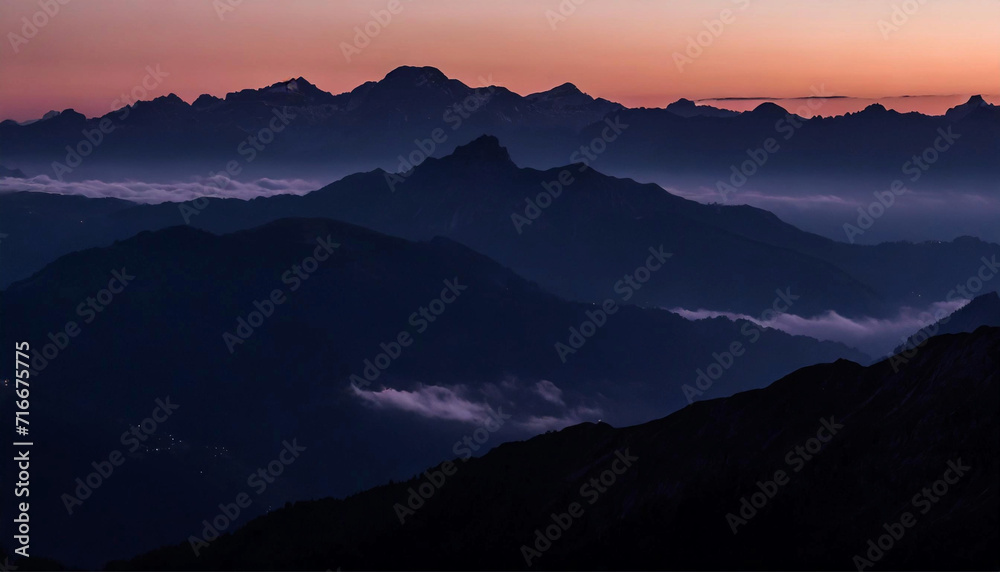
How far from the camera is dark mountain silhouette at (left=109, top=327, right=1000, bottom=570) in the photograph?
125m

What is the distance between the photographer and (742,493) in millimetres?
144625

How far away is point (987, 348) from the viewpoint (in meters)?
139

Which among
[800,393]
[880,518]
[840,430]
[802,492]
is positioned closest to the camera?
Result: [880,518]

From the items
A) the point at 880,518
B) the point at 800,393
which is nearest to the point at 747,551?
the point at 880,518

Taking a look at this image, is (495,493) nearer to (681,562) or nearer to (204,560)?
(681,562)

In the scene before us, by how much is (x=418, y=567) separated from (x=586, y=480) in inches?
1334

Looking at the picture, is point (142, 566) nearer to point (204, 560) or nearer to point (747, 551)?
point (204, 560)

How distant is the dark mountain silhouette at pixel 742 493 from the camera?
12538 centimetres

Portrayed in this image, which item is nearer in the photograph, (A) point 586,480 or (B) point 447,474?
(A) point 586,480

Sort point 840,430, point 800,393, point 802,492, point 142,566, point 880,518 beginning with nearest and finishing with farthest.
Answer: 1. point 880,518
2. point 802,492
3. point 840,430
4. point 800,393
5. point 142,566

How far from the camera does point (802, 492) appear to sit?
5418 inches

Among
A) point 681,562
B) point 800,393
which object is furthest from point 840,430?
point 681,562

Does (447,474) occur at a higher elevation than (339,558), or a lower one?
higher

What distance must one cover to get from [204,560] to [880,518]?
125885 mm
